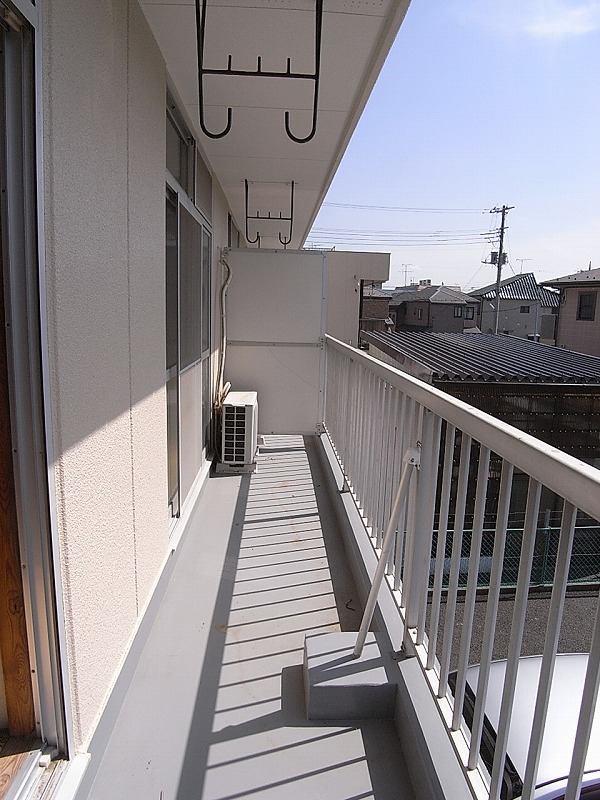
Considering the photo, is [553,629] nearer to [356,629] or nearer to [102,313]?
[102,313]

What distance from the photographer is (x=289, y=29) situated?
1837 millimetres

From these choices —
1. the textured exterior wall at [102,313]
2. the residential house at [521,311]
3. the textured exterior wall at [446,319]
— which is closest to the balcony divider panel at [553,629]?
the textured exterior wall at [102,313]

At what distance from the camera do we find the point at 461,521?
50.4 inches

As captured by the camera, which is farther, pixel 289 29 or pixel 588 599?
pixel 588 599

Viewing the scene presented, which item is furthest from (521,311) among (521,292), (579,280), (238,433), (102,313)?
(102,313)

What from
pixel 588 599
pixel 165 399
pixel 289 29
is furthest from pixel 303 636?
pixel 588 599

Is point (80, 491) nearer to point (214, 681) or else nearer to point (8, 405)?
point (8, 405)

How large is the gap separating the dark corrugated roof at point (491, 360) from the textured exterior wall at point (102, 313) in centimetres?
791

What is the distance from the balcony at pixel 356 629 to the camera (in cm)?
100

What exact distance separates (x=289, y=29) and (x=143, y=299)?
103cm

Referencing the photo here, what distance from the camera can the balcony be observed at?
1.00m

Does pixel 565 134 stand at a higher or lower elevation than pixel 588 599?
higher

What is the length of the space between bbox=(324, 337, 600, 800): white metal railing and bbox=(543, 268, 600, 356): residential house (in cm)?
1907

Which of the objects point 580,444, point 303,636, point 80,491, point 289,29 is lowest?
point 580,444
